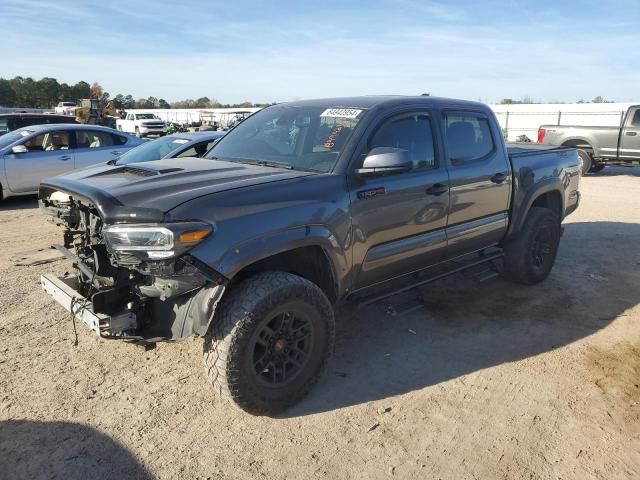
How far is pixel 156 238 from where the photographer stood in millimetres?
2730

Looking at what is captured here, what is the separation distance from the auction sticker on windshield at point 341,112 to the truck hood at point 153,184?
25.4 inches

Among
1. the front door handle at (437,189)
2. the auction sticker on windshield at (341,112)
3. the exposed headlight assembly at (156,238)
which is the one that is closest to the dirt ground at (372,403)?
the exposed headlight assembly at (156,238)

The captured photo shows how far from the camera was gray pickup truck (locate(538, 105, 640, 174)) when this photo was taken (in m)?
14.4

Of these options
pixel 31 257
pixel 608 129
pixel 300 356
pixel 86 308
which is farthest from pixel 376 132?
pixel 608 129

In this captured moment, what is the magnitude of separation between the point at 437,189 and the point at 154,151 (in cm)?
517

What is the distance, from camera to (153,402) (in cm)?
329

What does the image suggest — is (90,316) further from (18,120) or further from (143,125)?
(143,125)

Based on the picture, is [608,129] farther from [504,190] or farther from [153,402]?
[153,402]

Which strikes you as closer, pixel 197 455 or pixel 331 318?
pixel 197 455

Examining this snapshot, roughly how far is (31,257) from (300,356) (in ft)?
14.6

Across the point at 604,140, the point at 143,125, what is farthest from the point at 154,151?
the point at 143,125

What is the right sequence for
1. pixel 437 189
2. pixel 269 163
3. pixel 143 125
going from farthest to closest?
pixel 143 125
pixel 437 189
pixel 269 163

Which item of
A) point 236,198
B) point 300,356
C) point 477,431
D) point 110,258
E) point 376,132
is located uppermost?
point 376,132

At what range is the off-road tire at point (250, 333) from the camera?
2.90m
